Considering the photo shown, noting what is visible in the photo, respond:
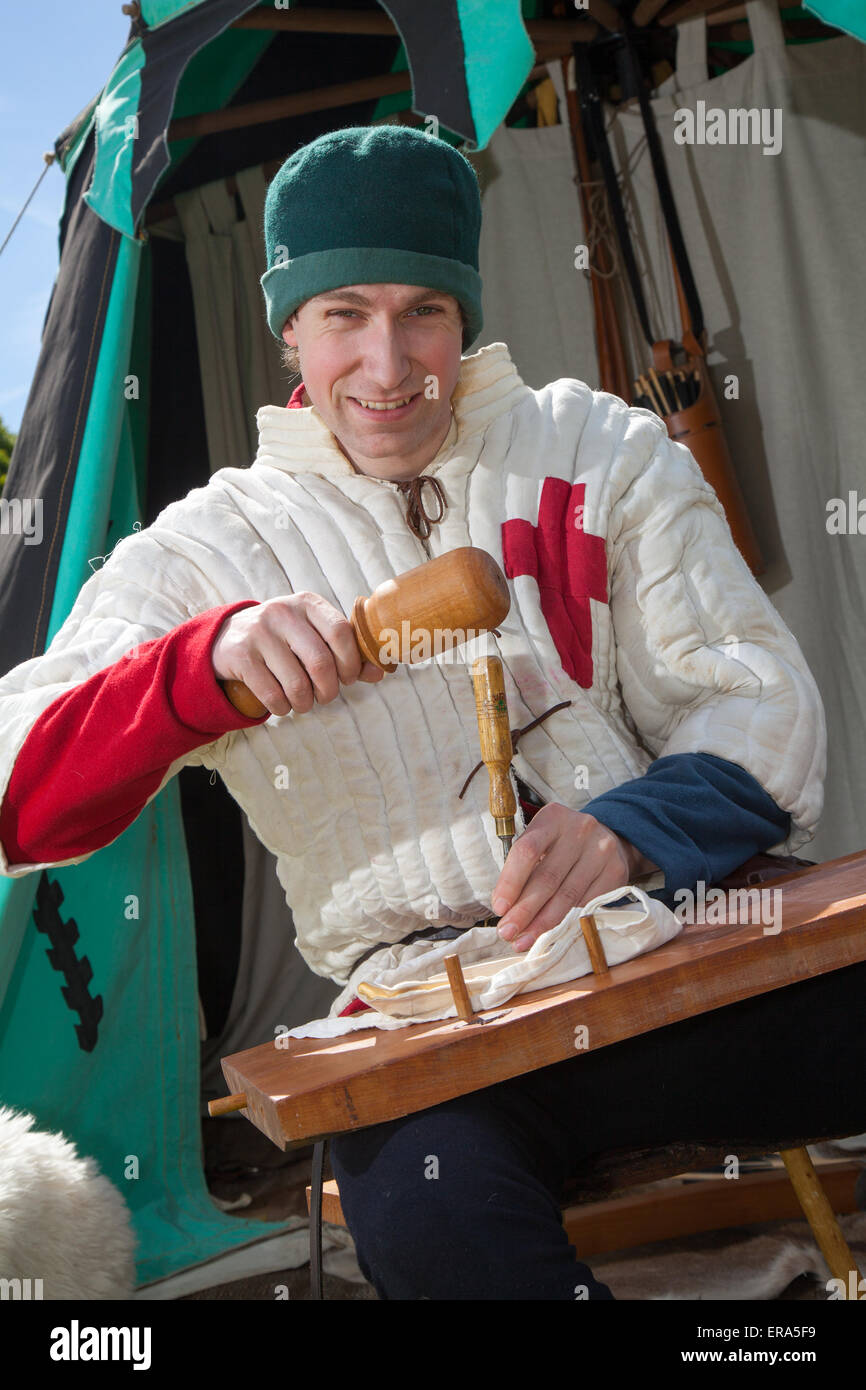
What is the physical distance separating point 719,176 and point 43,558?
5.71ft

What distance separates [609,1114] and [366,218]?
36.9 inches

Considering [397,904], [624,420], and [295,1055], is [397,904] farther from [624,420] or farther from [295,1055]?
[624,420]

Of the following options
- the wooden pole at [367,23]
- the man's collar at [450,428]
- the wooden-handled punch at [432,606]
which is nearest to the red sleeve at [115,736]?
the wooden-handled punch at [432,606]

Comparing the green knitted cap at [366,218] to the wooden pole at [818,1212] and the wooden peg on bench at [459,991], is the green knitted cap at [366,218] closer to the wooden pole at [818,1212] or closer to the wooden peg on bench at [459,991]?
the wooden peg on bench at [459,991]

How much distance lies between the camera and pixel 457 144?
2664 millimetres

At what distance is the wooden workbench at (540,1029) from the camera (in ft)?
2.64

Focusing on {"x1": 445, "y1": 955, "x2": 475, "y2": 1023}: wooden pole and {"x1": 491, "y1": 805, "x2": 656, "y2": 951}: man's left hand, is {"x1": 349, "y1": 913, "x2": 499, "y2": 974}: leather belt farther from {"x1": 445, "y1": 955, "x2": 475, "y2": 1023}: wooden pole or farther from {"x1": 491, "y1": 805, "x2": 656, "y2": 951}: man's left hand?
{"x1": 445, "y1": 955, "x2": 475, "y2": 1023}: wooden pole

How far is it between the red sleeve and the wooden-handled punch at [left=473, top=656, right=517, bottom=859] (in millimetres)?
206

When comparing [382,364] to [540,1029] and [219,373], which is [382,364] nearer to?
[540,1029]

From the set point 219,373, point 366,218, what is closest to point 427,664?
point 366,218

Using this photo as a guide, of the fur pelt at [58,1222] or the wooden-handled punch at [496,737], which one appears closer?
the wooden-handled punch at [496,737]

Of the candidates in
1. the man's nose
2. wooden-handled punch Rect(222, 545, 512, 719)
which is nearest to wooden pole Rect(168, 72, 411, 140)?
the man's nose

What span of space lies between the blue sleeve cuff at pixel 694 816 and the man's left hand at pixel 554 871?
2 centimetres

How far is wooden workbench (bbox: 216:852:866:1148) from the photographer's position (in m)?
0.80
